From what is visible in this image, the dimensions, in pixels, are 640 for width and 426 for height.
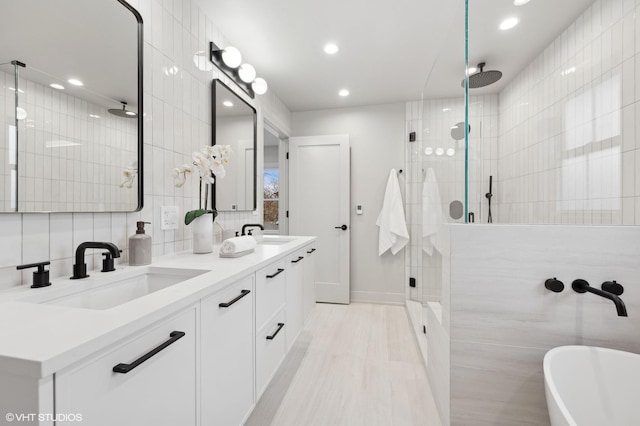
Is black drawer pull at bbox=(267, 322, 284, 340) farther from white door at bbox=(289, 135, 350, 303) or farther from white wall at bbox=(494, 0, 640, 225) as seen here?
white door at bbox=(289, 135, 350, 303)

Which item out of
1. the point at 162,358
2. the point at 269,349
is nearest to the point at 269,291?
the point at 269,349

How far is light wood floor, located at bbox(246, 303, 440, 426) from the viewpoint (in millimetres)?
1529

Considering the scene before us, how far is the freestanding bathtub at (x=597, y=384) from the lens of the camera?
3.28 feet

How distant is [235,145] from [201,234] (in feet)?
3.16

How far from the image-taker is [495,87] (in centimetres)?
138

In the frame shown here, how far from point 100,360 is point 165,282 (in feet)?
2.10

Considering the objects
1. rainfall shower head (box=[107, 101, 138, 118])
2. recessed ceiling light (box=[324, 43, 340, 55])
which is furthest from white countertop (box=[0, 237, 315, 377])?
recessed ceiling light (box=[324, 43, 340, 55])

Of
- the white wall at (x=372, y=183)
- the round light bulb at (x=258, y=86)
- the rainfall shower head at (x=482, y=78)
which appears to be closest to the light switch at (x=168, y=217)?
the round light bulb at (x=258, y=86)

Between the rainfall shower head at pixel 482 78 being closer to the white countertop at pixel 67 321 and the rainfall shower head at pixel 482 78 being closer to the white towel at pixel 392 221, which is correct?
the white countertop at pixel 67 321

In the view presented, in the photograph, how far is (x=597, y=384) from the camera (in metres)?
1.04

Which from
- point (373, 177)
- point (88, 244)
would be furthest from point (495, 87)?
point (373, 177)

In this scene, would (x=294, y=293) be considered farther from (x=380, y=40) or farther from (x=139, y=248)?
(x=380, y=40)

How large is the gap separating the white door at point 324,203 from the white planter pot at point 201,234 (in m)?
2.01

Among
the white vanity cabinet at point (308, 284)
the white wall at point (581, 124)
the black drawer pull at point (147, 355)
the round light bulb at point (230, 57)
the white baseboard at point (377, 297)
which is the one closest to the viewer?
the black drawer pull at point (147, 355)
